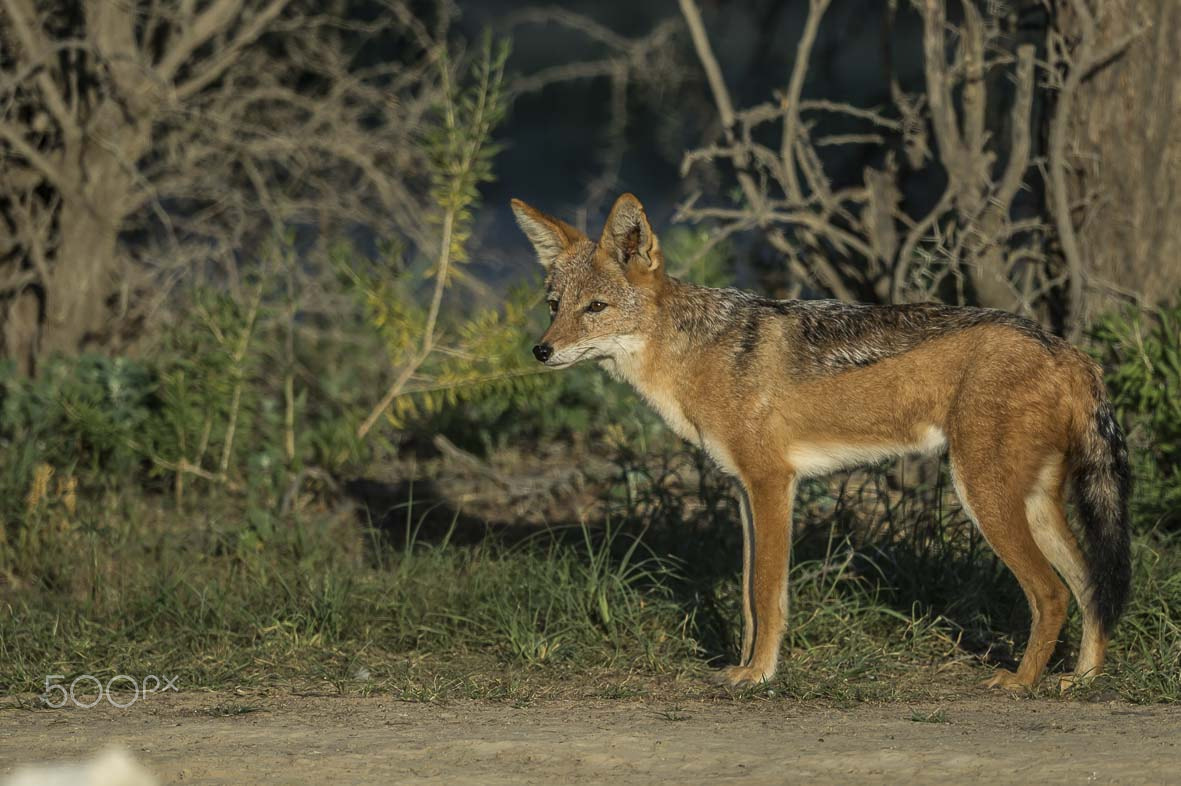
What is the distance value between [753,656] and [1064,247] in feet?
10.2

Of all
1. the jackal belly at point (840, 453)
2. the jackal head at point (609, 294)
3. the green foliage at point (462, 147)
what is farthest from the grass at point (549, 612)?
the green foliage at point (462, 147)

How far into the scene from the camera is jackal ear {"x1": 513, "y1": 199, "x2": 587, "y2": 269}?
19.4 ft

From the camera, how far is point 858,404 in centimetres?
534

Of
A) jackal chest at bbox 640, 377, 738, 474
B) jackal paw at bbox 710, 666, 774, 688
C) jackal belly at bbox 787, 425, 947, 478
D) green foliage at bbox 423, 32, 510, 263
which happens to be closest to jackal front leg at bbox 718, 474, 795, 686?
jackal paw at bbox 710, 666, 774, 688

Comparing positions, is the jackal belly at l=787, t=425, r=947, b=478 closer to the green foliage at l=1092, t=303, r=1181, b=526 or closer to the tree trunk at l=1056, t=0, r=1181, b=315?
the green foliage at l=1092, t=303, r=1181, b=526

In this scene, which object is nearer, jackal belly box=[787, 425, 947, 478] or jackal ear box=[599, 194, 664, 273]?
jackal belly box=[787, 425, 947, 478]

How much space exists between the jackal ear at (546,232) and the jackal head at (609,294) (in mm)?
95

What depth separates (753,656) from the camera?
5.36 meters

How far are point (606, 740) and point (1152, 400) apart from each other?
12.4 feet

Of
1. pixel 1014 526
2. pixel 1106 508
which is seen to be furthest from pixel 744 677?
pixel 1106 508

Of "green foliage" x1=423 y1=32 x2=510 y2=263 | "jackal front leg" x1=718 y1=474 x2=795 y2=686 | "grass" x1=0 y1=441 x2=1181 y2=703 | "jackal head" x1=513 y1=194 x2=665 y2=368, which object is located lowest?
"grass" x1=0 y1=441 x2=1181 y2=703

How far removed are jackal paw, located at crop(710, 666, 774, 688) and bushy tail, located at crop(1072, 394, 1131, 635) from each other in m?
1.28

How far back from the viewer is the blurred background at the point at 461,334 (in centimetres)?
596

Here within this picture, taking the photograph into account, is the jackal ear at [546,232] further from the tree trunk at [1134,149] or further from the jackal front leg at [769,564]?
the tree trunk at [1134,149]
